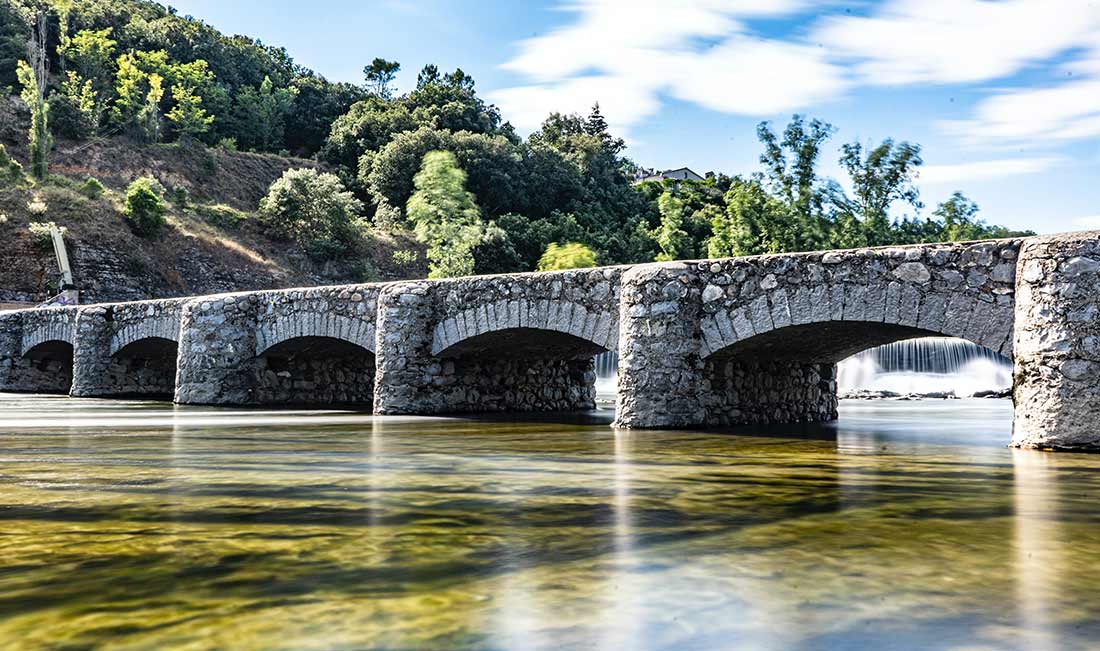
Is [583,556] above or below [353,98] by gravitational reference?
below

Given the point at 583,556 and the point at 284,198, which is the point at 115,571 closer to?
the point at 583,556

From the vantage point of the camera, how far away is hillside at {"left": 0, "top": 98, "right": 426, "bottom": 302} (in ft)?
117

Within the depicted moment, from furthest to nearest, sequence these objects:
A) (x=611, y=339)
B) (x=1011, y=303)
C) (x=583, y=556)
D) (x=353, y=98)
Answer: (x=353, y=98) < (x=611, y=339) < (x=1011, y=303) < (x=583, y=556)

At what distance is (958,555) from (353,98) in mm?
67885

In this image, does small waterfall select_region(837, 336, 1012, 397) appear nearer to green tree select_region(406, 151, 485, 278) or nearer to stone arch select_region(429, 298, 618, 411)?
stone arch select_region(429, 298, 618, 411)

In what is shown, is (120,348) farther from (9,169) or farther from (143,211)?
(9,169)

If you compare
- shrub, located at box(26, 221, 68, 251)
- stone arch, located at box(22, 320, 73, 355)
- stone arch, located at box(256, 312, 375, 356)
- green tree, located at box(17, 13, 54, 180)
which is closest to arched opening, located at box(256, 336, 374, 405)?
stone arch, located at box(256, 312, 375, 356)

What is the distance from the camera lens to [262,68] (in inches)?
2808

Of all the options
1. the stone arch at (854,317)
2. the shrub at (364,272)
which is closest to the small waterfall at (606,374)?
the stone arch at (854,317)

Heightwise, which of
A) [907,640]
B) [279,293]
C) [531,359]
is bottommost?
[907,640]

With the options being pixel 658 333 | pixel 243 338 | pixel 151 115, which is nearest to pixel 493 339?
pixel 658 333

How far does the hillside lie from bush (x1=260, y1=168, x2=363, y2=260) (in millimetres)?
594

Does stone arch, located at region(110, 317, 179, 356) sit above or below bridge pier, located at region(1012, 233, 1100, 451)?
above

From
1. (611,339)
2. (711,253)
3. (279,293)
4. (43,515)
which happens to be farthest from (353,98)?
(43,515)
